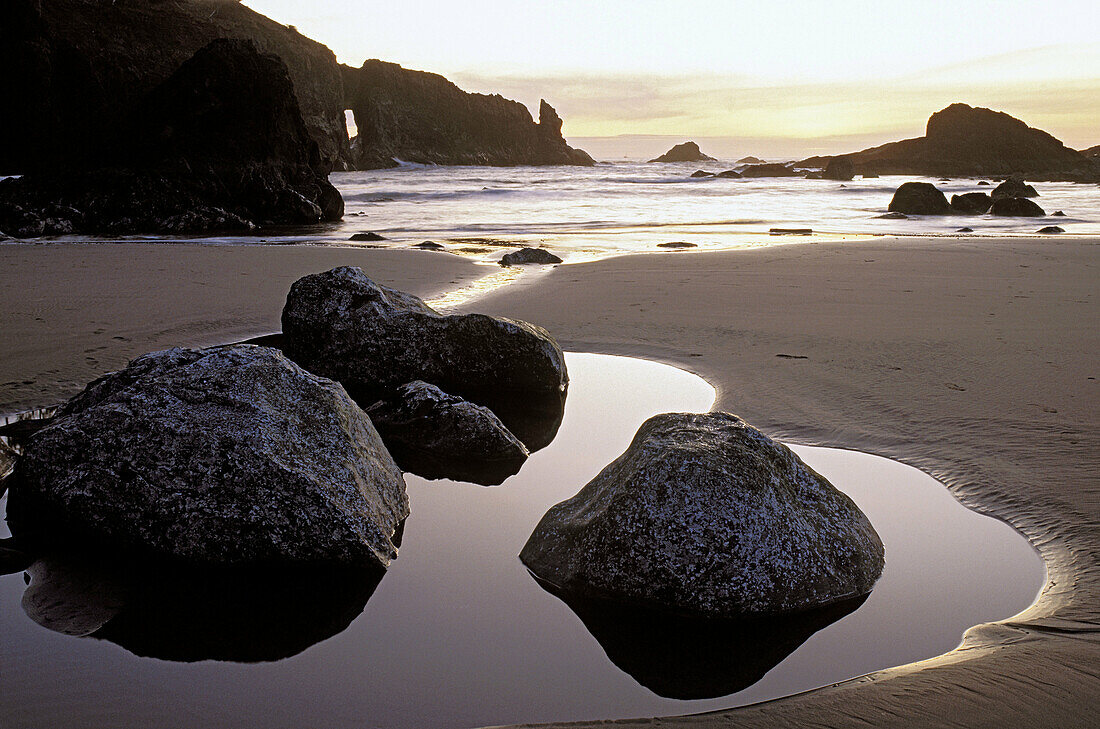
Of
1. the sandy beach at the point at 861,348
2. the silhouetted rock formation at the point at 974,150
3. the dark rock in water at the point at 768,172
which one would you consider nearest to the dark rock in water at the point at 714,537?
the sandy beach at the point at 861,348

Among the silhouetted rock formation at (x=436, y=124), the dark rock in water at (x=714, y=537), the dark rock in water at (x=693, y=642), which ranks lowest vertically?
the dark rock in water at (x=693, y=642)

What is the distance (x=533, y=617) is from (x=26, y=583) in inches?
59.2

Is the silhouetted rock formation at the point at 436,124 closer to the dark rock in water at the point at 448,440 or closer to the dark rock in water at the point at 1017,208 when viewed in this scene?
the dark rock in water at the point at 1017,208

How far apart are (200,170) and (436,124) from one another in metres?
61.5

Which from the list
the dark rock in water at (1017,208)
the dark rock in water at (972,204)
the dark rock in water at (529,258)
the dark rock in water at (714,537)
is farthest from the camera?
the dark rock in water at (972,204)

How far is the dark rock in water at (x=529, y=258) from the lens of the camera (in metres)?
10.2

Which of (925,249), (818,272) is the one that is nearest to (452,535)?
(818,272)

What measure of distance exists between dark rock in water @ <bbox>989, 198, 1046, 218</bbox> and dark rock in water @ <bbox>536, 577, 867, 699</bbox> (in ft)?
65.7

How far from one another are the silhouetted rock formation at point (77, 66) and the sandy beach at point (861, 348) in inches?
544

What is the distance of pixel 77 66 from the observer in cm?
2520

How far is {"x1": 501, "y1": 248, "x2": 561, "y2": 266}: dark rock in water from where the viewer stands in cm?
1024

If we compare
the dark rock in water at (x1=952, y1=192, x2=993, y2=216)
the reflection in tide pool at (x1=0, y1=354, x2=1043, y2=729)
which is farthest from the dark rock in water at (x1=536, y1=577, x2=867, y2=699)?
the dark rock in water at (x1=952, y1=192, x2=993, y2=216)

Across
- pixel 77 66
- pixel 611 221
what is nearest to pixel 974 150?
pixel 611 221

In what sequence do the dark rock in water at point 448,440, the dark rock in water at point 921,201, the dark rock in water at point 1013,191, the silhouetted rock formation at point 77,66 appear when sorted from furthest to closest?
the dark rock in water at point 1013,191, the silhouetted rock formation at point 77,66, the dark rock in water at point 921,201, the dark rock in water at point 448,440
